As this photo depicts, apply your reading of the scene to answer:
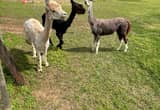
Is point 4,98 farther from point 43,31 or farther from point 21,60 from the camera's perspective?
point 21,60

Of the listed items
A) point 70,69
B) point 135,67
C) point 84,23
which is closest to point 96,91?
point 70,69

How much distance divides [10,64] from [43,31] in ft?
4.54

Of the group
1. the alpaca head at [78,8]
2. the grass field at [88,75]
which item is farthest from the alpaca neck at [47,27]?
the alpaca head at [78,8]

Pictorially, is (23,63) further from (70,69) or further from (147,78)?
(147,78)

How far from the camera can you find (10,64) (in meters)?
9.30

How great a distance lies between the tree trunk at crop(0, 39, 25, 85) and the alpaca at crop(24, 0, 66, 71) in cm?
97

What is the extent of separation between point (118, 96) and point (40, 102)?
2.15 metres

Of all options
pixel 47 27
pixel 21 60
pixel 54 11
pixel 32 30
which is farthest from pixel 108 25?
pixel 21 60

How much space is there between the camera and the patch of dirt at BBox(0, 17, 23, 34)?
14.2 m

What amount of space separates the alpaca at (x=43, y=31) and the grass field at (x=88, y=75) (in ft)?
1.87

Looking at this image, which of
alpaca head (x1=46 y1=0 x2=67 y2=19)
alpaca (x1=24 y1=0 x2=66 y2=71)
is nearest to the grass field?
alpaca (x1=24 y1=0 x2=66 y2=71)

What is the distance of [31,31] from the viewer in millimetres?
10562

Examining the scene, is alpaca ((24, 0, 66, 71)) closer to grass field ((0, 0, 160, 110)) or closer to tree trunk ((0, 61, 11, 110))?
grass field ((0, 0, 160, 110))

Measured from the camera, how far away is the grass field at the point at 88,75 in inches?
360
